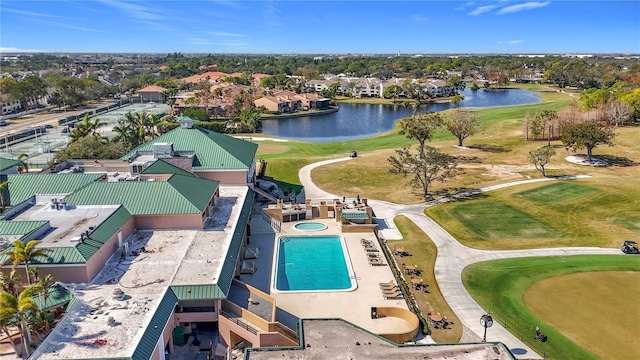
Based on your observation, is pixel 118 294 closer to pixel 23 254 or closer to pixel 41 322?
pixel 41 322

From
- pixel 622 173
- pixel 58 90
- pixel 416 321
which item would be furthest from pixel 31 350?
pixel 58 90

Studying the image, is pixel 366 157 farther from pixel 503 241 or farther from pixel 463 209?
pixel 503 241

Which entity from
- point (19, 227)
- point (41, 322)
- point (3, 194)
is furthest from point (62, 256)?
point (3, 194)

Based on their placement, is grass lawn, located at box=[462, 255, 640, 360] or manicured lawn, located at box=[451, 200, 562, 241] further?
manicured lawn, located at box=[451, 200, 562, 241]

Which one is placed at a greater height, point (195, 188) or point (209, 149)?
point (209, 149)

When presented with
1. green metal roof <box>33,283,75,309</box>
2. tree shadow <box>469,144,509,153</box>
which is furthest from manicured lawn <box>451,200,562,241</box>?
green metal roof <box>33,283,75,309</box>

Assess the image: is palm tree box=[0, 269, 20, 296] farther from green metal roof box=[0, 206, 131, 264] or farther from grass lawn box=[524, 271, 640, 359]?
grass lawn box=[524, 271, 640, 359]

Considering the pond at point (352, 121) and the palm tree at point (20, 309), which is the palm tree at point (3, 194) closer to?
the palm tree at point (20, 309)
